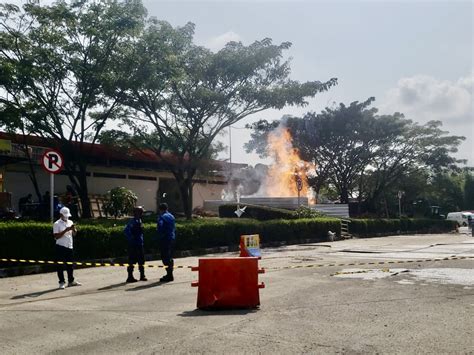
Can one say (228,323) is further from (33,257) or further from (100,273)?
(33,257)

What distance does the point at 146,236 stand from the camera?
53.2 feet

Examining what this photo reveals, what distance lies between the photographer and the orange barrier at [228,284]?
7758 millimetres

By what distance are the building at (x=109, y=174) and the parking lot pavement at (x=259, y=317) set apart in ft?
55.9

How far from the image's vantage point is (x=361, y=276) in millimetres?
11406

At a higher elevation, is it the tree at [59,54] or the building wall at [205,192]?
the tree at [59,54]

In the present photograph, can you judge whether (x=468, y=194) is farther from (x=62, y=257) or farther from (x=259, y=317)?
(x=259, y=317)

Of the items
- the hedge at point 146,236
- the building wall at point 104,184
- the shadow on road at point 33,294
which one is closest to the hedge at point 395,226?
the hedge at point 146,236

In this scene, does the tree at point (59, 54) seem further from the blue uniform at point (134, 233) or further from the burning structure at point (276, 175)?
the burning structure at point (276, 175)

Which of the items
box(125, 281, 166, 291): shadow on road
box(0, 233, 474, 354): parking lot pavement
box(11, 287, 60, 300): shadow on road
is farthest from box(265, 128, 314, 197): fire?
box(11, 287, 60, 300): shadow on road

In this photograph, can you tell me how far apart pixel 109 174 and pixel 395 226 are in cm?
2020

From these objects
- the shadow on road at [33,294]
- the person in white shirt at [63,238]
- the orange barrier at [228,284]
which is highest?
the person in white shirt at [63,238]

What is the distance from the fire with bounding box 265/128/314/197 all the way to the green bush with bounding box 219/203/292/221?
13713 millimetres

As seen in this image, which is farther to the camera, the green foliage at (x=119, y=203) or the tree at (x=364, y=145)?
the tree at (x=364, y=145)

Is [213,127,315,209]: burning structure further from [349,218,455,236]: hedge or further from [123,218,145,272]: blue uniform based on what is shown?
[123,218,145,272]: blue uniform
